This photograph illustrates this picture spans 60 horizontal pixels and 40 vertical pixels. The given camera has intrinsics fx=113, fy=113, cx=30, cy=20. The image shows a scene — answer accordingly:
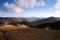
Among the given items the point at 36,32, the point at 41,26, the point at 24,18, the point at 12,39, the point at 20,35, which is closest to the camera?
the point at 12,39

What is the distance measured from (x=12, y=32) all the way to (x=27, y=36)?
271mm

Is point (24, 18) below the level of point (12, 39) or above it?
above

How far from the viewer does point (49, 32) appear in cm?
211

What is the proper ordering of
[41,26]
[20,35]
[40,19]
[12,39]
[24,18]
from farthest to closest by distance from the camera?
[40,19] → [24,18] → [41,26] → [20,35] → [12,39]

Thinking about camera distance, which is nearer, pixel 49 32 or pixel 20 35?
pixel 20 35

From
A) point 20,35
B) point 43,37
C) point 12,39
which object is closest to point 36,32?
point 43,37

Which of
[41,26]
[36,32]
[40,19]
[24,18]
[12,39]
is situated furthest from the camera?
[40,19]

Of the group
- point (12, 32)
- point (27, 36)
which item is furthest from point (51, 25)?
point (12, 32)

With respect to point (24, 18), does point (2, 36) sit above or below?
below

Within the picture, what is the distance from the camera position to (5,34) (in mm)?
1927

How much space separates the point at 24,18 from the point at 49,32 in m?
1.16

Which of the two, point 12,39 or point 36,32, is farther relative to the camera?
point 36,32

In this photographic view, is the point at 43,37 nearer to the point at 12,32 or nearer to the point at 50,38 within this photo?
the point at 50,38

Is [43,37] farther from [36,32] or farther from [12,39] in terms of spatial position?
[12,39]
